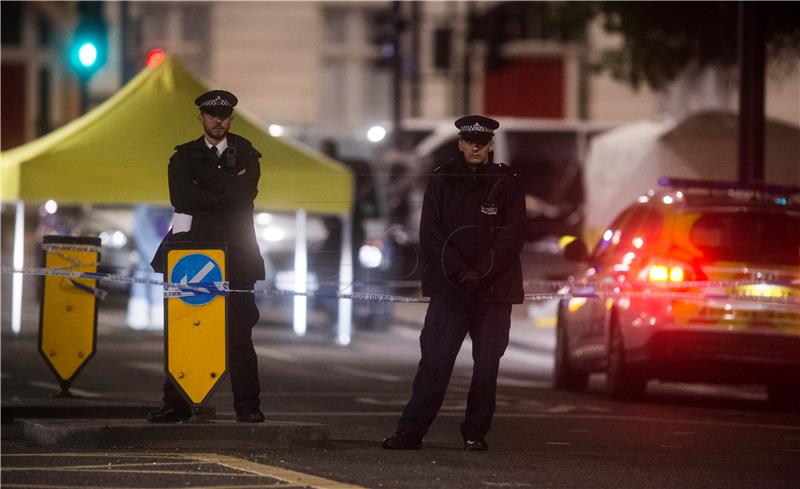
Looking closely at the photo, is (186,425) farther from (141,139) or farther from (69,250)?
(141,139)

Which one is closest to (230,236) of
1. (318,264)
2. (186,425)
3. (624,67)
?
(186,425)

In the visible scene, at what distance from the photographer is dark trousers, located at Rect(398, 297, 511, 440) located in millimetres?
10953

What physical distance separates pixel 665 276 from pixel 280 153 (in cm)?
637

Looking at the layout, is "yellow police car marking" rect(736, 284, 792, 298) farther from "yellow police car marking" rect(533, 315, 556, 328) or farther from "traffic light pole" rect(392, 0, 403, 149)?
"traffic light pole" rect(392, 0, 403, 149)

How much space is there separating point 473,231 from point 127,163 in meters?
10.1

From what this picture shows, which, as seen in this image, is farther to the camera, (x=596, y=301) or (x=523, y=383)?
(x=523, y=383)

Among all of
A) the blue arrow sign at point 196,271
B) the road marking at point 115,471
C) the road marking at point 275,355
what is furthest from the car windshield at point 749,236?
the road marking at point 115,471

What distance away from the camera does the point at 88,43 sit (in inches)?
882

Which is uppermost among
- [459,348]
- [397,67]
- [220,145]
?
[397,67]

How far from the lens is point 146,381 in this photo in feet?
55.2

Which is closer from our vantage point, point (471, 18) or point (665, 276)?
point (665, 276)

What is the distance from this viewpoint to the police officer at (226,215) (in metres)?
11.1

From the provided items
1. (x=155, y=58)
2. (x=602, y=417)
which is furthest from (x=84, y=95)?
(x=602, y=417)

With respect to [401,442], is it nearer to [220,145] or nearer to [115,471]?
[220,145]
